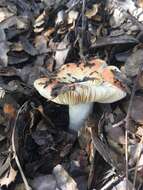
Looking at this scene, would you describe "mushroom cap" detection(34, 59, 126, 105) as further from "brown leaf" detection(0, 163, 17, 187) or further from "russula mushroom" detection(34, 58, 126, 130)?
"brown leaf" detection(0, 163, 17, 187)

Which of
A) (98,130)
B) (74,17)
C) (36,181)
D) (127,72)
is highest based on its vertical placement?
(74,17)

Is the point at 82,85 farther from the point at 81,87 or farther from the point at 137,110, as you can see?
the point at 137,110

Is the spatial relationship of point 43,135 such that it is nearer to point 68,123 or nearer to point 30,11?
point 68,123

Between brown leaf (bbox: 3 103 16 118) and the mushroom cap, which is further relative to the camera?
brown leaf (bbox: 3 103 16 118)

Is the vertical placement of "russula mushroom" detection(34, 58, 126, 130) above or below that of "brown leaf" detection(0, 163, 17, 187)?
above

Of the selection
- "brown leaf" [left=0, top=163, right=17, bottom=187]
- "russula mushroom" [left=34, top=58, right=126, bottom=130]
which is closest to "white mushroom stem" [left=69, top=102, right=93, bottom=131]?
"russula mushroom" [left=34, top=58, right=126, bottom=130]

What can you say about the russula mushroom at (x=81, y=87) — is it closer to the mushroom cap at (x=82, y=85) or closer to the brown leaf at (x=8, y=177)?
the mushroom cap at (x=82, y=85)

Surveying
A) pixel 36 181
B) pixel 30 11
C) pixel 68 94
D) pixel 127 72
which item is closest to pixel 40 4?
pixel 30 11

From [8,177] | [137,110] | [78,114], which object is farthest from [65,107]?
[8,177]

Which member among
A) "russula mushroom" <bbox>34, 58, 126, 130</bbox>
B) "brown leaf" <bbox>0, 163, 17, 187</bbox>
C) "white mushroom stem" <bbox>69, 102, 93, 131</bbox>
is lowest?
"brown leaf" <bbox>0, 163, 17, 187</bbox>
